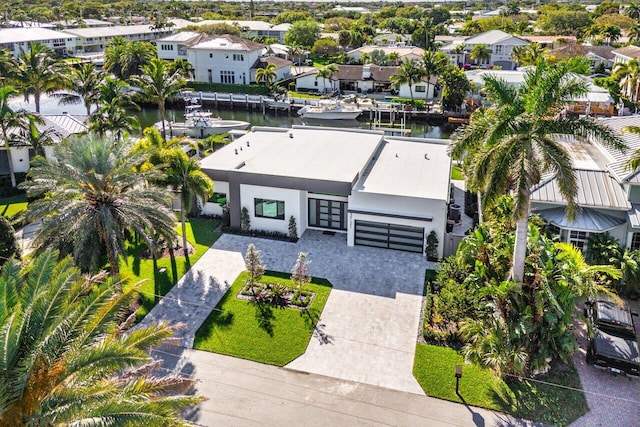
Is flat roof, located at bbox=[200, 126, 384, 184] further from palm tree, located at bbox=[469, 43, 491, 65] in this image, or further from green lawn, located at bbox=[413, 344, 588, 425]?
palm tree, located at bbox=[469, 43, 491, 65]

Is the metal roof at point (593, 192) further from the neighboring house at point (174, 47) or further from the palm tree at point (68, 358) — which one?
the neighboring house at point (174, 47)

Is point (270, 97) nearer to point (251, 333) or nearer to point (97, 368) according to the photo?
point (251, 333)

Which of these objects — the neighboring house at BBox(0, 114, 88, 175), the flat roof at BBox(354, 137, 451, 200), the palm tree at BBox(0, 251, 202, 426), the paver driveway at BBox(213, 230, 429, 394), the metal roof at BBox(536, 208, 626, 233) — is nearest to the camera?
the palm tree at BBox(0, 251, 202, 426)

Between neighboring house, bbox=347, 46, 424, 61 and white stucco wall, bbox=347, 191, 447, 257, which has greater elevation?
neighboring house, bbox=347, 46, 424, 61

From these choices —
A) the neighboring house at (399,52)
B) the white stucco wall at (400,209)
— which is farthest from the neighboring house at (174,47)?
the white stucco wall at (400,209)

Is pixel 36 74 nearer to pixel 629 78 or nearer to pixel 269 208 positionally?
pixel 269 208

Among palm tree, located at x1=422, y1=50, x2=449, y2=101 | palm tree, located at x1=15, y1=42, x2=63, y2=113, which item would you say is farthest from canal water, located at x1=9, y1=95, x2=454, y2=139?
palm tree, located at x1=15, y1=42, x2=63, y2=113

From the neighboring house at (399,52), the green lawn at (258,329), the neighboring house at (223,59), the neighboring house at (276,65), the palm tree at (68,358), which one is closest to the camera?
the palm tree at (68,358)
